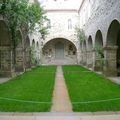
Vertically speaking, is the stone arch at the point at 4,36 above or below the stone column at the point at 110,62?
above

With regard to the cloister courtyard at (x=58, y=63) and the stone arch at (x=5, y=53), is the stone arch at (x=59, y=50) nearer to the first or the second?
the cloister courtyard at (x=58, y=63)

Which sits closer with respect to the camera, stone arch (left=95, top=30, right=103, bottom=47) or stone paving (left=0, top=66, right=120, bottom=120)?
stone paving (left=0, top=66, right=120, bottom=120)

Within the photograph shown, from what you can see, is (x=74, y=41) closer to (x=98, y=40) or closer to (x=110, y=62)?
(x=98, y=40)

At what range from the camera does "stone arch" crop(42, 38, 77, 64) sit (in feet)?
138

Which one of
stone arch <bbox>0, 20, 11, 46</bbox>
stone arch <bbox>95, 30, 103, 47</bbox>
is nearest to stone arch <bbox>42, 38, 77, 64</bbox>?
stone arch <bbox>95, 30, 103, 47</bbox>

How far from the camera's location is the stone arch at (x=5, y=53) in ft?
63.2

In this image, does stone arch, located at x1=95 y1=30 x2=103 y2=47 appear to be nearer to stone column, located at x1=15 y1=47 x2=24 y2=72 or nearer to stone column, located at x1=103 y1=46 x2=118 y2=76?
stone column, located at x1=103 y1=46 x2=118 y2=76

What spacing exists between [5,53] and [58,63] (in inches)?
819

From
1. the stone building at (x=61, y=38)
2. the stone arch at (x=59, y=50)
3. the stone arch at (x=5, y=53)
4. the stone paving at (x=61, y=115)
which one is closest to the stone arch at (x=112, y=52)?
the stone arch at (x=5, y=53)

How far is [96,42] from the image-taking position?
25406mm

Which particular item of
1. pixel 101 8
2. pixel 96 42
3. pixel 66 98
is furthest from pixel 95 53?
pixel 66 98

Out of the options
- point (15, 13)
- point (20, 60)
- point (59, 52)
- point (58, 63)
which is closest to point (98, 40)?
point (20, 60)

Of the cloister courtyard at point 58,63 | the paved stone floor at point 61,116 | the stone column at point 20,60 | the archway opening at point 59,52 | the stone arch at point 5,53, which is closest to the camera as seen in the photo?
the paved stone floor at point 61,116

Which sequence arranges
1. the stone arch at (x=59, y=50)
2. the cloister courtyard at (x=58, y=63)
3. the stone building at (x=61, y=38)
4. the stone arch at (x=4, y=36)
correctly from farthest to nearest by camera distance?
the stone arch at (x=59, y=50) → the stone building at (x=61, y=38) → the stone arch at (x=4, y=36) → the cloister courtyard at (x=58, y=63)
